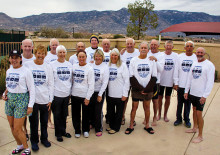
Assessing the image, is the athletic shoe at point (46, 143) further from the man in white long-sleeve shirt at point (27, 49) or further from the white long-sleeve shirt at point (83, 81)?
the man in white long-sleeve shirt at point (27, 49)

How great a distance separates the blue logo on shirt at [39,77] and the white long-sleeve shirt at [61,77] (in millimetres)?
314

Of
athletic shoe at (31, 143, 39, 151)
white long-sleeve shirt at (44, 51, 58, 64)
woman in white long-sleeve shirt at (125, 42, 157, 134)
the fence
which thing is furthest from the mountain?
athletic shoe at (31, 143, 39, 151)

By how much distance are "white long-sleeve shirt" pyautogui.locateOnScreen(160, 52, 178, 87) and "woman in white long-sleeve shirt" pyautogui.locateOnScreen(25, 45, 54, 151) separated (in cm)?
260

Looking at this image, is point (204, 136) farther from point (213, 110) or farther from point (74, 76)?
point (74, 76)

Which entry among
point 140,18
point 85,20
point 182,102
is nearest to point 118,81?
point 182,102

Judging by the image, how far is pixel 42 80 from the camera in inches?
127

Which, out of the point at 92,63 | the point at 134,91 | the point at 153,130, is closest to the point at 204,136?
the point at 153,130

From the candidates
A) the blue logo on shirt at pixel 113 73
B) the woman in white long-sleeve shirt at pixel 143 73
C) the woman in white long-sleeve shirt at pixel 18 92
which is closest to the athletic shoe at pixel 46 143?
the woman in white long-sleeve shirt at pixel 18 92

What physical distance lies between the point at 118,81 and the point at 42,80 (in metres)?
1.48

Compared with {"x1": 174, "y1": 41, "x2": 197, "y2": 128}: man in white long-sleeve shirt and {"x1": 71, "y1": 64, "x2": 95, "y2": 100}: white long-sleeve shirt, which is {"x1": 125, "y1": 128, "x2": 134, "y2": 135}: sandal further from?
{"x1": 174, "y1": 41, "x2": 197, "y2": 128}: man in white long-sleeve shirt

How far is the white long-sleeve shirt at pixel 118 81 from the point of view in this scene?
3930mm

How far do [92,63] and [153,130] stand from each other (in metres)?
2.00

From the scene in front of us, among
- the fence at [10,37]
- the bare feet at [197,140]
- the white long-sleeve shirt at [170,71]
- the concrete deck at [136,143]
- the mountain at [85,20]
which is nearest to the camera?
the concrete deck at [136,143]

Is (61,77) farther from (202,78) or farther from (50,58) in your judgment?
(202,78)
